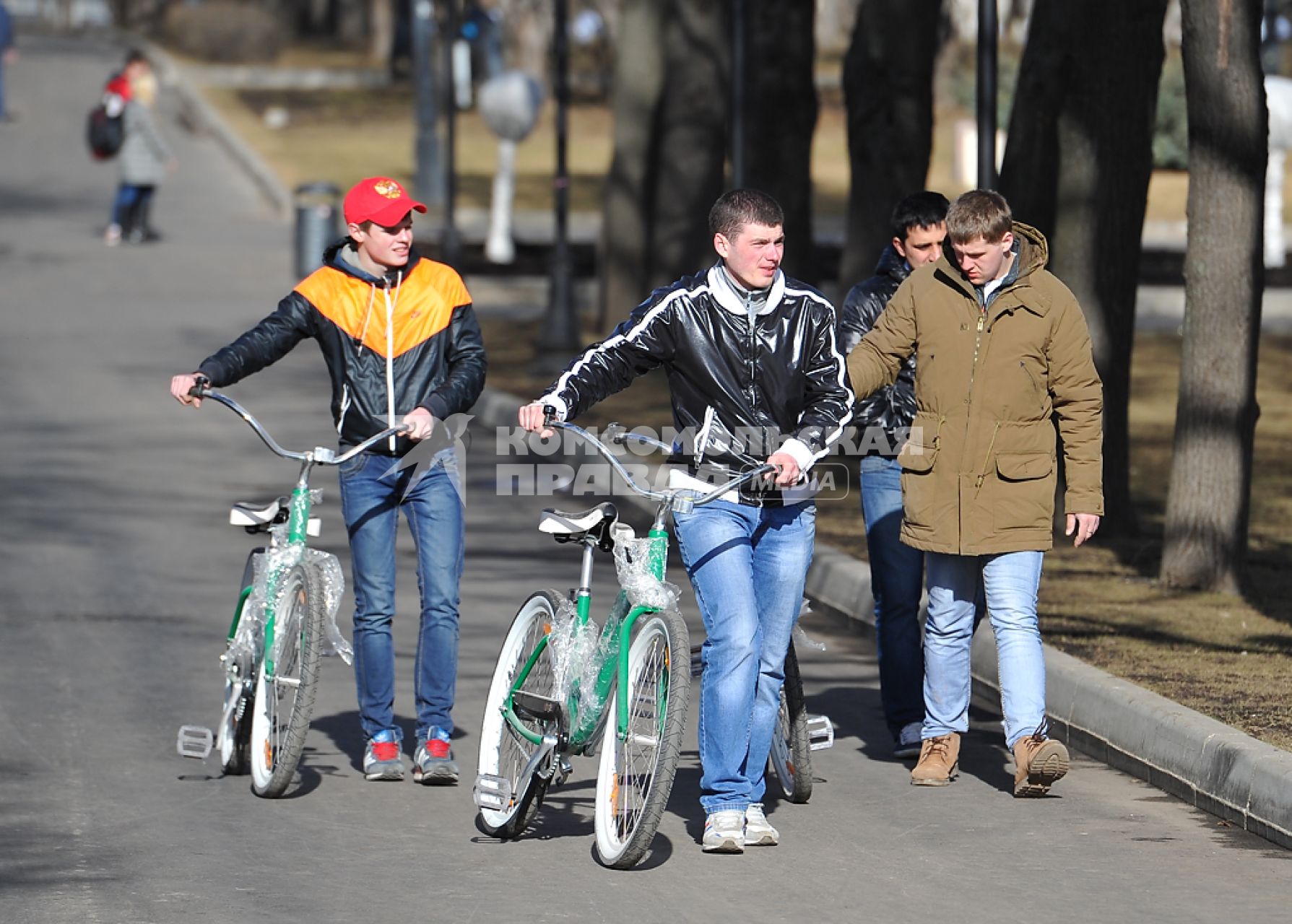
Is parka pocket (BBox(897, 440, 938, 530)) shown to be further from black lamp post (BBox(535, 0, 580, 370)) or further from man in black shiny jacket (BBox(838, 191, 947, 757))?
black lamp post (BBox(535, 0, 580, 370))

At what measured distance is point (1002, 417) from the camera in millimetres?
7473

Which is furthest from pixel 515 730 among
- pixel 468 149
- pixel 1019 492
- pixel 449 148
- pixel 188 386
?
pixel 468 149

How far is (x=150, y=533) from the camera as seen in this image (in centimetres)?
1301

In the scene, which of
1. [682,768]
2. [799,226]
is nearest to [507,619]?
[682,768]

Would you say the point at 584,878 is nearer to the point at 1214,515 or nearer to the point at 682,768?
the point at 682,768

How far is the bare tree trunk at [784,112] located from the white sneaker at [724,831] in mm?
13849

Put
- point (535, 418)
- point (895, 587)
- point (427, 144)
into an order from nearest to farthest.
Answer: point (535, 418), point (895, 587), point (427, 144)

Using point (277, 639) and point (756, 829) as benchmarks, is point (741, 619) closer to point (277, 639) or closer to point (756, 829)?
point (756, 829)

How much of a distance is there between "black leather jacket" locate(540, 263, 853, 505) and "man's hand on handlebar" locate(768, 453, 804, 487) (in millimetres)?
203

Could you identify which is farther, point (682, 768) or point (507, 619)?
point (507, 619)

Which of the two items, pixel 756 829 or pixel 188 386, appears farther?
pixel 188 386

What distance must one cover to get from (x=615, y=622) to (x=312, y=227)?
19.4 m

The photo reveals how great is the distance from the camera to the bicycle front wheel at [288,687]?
742cm

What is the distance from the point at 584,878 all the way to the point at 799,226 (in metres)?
14.6
